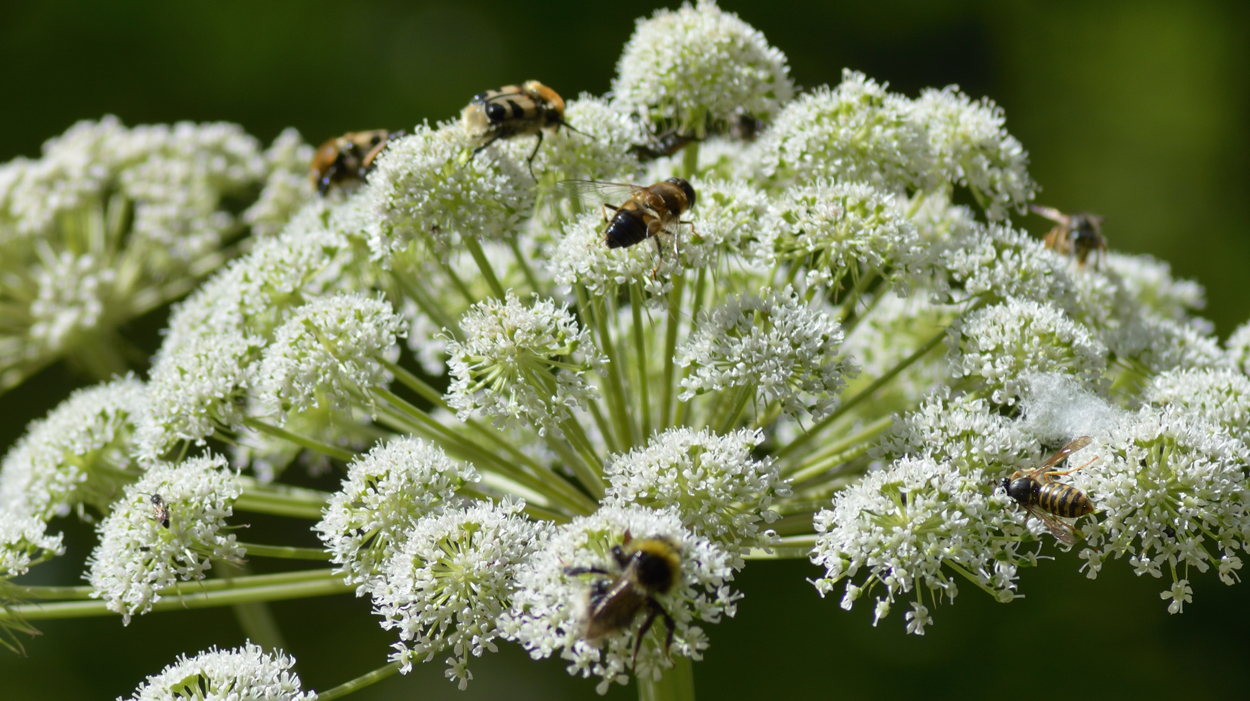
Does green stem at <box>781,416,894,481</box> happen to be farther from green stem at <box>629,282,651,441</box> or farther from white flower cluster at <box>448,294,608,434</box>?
white flower cluster at <box>448,294,608,434</box>

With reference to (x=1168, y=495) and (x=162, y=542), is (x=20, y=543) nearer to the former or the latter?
(x=162, y=542)

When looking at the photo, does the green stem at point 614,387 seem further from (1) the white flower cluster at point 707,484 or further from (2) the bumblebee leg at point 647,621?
(2) the bumblebee leg at point 647,621

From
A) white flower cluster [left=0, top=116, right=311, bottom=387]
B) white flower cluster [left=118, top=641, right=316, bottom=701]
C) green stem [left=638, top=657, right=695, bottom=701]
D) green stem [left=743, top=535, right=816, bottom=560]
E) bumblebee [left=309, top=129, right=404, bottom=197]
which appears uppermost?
white flower cluster [left=0, top=116, right=311, bottom=387]

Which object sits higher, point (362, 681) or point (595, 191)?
point (595, 191)

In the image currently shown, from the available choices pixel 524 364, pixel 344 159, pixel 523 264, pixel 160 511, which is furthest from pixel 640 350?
pixel 344 159

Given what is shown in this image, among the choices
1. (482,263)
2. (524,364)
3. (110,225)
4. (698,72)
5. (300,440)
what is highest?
(110,225)

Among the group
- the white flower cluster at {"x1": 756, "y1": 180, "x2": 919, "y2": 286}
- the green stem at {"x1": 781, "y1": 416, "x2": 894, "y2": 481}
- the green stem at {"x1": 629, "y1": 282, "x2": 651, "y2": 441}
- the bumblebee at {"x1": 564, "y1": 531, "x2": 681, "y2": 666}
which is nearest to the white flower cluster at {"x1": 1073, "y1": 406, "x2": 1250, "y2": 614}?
the green stem at {"x1": 781, "y1": 416, "x2": 894, "y2": 481}

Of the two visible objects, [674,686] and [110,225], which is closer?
[674,686]
